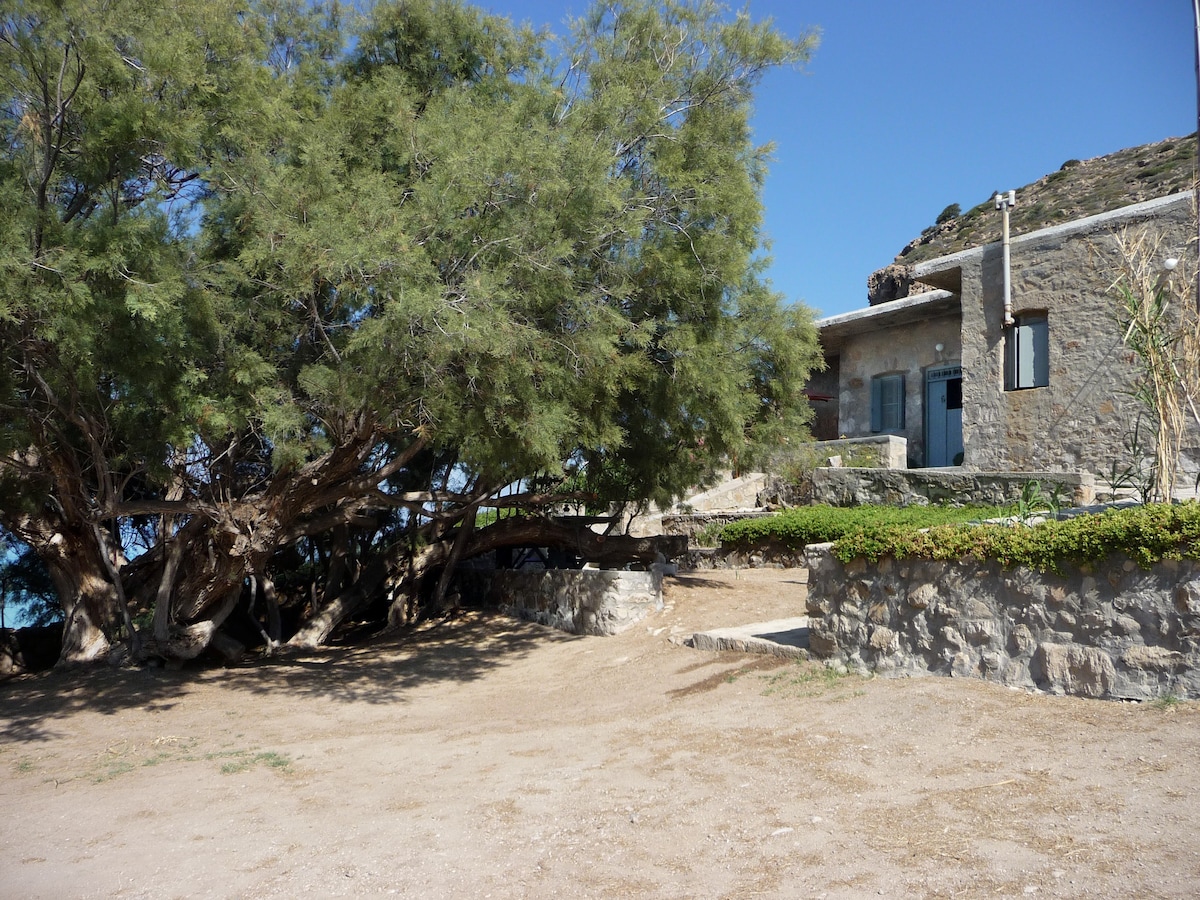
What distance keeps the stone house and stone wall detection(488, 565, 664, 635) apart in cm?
755

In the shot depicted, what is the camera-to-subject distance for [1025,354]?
55.3ft

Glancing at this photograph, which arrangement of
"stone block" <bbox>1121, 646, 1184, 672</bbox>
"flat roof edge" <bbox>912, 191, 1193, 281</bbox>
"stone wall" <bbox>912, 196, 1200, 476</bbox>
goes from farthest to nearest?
1. "stone wall" <bbox>912, 196, 1200, 476</bbox>
2. "flat roof edge" <bbox>912, 191, 1193, 281</bbox>
3. "stone block" <bbox>1121, 646, 1184, 672</bbox>

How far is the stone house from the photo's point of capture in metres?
15.5

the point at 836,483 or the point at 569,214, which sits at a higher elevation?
the point at 569,214

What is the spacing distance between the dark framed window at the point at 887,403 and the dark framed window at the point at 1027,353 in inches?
131

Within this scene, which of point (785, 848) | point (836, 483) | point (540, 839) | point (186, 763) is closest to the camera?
point (785, 848)

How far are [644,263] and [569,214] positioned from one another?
1309mm

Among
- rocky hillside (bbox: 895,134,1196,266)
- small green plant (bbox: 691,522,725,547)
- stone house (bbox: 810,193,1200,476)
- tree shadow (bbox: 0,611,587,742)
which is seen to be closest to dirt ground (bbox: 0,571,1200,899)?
tree shadow (bbox: 0,611,587,742)

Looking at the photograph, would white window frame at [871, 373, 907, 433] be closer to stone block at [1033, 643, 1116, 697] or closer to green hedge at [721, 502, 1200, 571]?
green hedge at [721, 502, 1200, 571]

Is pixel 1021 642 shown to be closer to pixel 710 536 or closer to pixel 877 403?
pixel 710 536

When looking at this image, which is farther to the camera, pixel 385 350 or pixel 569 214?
pixel 569 214

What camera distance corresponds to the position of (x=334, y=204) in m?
8.54

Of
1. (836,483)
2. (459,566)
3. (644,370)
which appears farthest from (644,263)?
(836,483)

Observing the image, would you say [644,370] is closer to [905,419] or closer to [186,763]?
[186,763]
